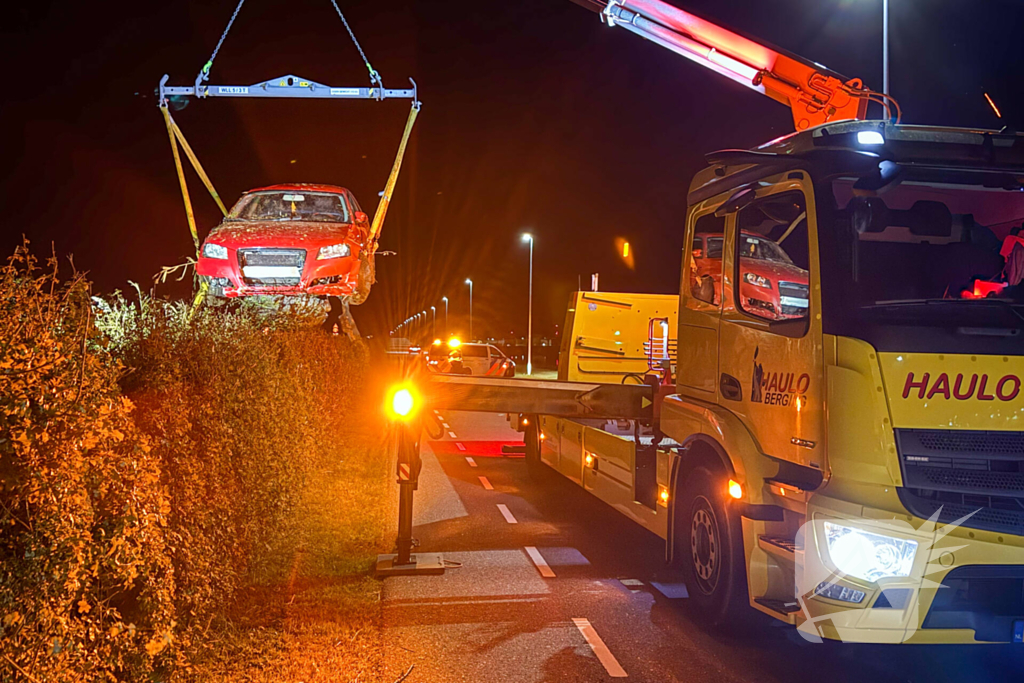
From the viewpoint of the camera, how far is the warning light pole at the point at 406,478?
24.2ft

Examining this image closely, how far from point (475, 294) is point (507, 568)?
8941cm

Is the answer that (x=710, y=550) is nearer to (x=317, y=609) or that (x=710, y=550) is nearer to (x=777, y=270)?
(x=777, y=270)

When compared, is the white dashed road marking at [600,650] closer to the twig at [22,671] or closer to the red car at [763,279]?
the red car at [763,279]

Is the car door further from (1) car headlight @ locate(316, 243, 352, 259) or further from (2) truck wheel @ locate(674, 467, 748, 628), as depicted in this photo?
(2) truck wheel @ locate(674, 467, 748, 628)

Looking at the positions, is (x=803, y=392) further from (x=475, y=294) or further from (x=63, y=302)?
(x=475, y=294)

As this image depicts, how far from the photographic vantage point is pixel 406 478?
306 inches

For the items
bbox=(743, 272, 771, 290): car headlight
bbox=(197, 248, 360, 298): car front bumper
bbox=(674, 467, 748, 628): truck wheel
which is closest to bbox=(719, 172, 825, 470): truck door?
bbox=(743, 272, 771, 290): car headlight

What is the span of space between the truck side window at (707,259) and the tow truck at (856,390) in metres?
0.03

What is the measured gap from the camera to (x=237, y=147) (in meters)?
14.1

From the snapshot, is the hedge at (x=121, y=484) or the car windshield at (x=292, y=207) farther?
the car windshield at (x=292, y=207)

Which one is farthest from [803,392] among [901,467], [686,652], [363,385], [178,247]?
[178,247]

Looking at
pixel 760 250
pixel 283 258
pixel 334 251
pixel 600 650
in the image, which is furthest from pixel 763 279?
pixel 283 258

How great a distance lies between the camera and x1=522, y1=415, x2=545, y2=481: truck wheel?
12.8 meters

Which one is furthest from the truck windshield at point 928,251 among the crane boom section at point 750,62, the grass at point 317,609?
the crane boom section at point 750,62
